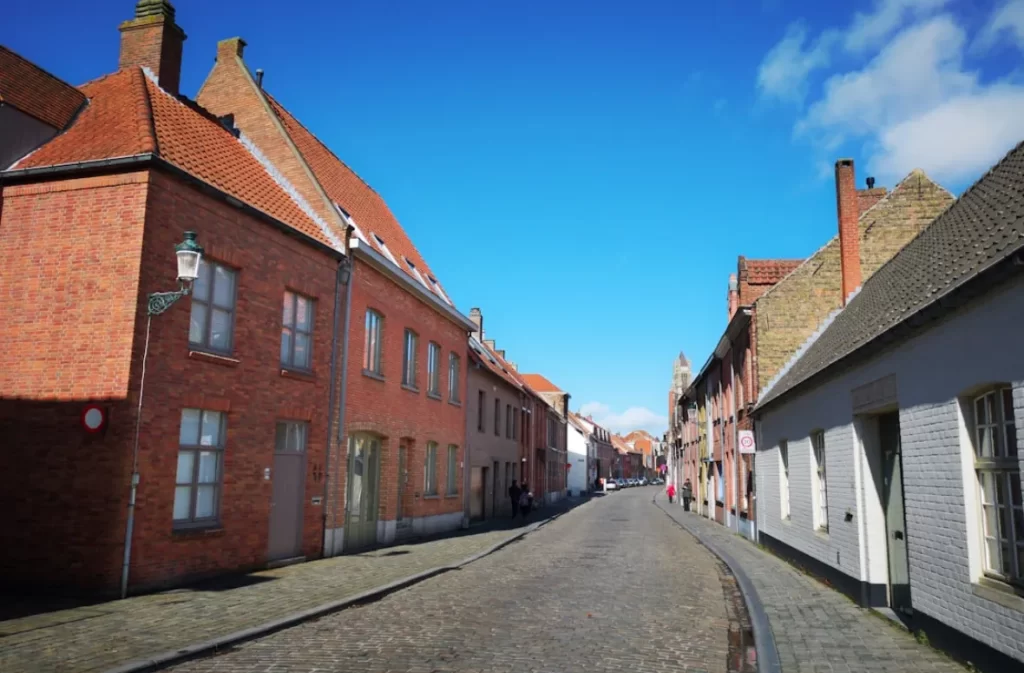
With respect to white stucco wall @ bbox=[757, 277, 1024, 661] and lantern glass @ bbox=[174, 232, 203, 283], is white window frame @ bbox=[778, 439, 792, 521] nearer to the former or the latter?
white stucco wall @ bbox=[757, 277, 1024, 661]

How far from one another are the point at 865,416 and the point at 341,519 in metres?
10.7

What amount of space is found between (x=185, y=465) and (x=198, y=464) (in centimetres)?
28

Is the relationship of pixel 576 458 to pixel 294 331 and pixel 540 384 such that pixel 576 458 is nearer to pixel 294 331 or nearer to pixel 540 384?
pixel 540 384

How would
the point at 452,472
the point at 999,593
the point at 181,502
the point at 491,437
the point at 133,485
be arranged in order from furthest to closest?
the point at 491,437 → the point at 452,472 → the point at 181,502 → the point at 133,485 → the point at 999,593

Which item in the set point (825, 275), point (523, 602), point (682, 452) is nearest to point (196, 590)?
point (523, 602)

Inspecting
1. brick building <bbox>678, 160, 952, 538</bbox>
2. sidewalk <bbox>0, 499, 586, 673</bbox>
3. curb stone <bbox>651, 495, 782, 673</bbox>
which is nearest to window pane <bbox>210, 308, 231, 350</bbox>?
sidewalk <bbox>0, 499, 586, 673</bbox>

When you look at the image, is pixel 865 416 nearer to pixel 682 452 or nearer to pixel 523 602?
pixel 523 602

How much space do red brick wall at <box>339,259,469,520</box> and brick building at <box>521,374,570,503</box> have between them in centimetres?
1834

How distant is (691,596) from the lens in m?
12.1

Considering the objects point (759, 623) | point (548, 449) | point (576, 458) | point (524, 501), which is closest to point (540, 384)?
point (576, 458)

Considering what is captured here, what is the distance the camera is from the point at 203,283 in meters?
12.8

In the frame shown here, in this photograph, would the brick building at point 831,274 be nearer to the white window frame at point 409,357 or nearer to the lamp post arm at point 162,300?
the white window frame at point 409,357

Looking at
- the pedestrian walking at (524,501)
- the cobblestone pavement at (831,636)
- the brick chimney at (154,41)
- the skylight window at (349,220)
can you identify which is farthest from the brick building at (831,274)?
the brick chimney at (154,41)

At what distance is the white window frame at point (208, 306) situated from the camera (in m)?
12.6
